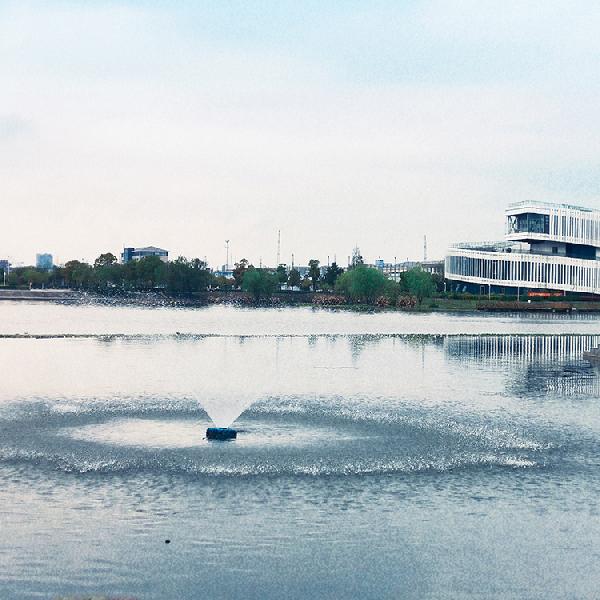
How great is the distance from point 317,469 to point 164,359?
33628 mm

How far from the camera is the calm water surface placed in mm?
17062

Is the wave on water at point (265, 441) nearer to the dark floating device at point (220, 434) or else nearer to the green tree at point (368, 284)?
the dark floating device at point (220, 434)

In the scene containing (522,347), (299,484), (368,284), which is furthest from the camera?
(368,284)

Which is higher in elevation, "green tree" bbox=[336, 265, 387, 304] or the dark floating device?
"green tree" bbox=[336, 265, 387, 304]

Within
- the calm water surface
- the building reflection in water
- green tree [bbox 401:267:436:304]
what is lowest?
the calm water surface

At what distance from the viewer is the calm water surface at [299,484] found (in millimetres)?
17062

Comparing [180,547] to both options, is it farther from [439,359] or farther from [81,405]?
[439,359]

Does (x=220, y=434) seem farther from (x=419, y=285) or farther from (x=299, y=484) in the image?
(x=419, y=285)

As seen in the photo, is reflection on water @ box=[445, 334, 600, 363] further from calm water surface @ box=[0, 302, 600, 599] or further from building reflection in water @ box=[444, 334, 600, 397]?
calm water surface @ box=[0, 302, 600, 599]

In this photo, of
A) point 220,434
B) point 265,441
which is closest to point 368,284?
point 220,434

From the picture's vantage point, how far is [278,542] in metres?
18.8

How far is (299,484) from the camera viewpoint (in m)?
23.6

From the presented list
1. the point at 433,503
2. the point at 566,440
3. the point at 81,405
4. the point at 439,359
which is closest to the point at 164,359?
the point at 439,359

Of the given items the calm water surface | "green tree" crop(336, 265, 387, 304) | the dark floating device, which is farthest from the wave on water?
"green tree" crop(336, 265, 387, 304)
